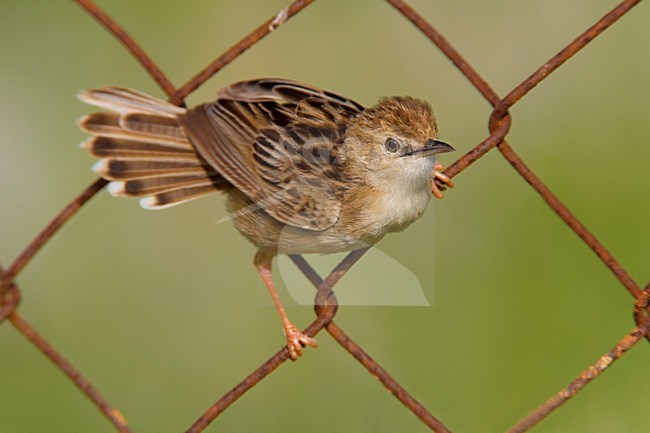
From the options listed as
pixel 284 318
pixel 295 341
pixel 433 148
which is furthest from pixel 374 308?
pixel 433 148

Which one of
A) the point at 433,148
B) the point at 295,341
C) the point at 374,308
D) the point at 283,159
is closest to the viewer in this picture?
the point at 433,148

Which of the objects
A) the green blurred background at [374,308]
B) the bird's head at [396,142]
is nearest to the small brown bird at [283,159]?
the bird's head at [396,142]

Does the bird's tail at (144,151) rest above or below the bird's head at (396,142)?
above

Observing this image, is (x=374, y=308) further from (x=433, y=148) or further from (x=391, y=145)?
(x=433, y=148)

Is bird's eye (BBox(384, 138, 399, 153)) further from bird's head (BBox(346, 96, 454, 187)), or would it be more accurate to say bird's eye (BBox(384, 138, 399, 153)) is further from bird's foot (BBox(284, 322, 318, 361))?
bird's foot (BBox(284, 322, 318, 361))

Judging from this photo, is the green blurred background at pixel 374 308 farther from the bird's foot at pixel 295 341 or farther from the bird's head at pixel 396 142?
the bird's foot at pixel 295 341

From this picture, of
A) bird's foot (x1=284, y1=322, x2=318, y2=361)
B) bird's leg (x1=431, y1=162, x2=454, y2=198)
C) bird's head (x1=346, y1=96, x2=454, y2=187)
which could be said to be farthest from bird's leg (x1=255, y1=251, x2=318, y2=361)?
bird's leg (x1=431, y1=162, x2=454, y2=198)
